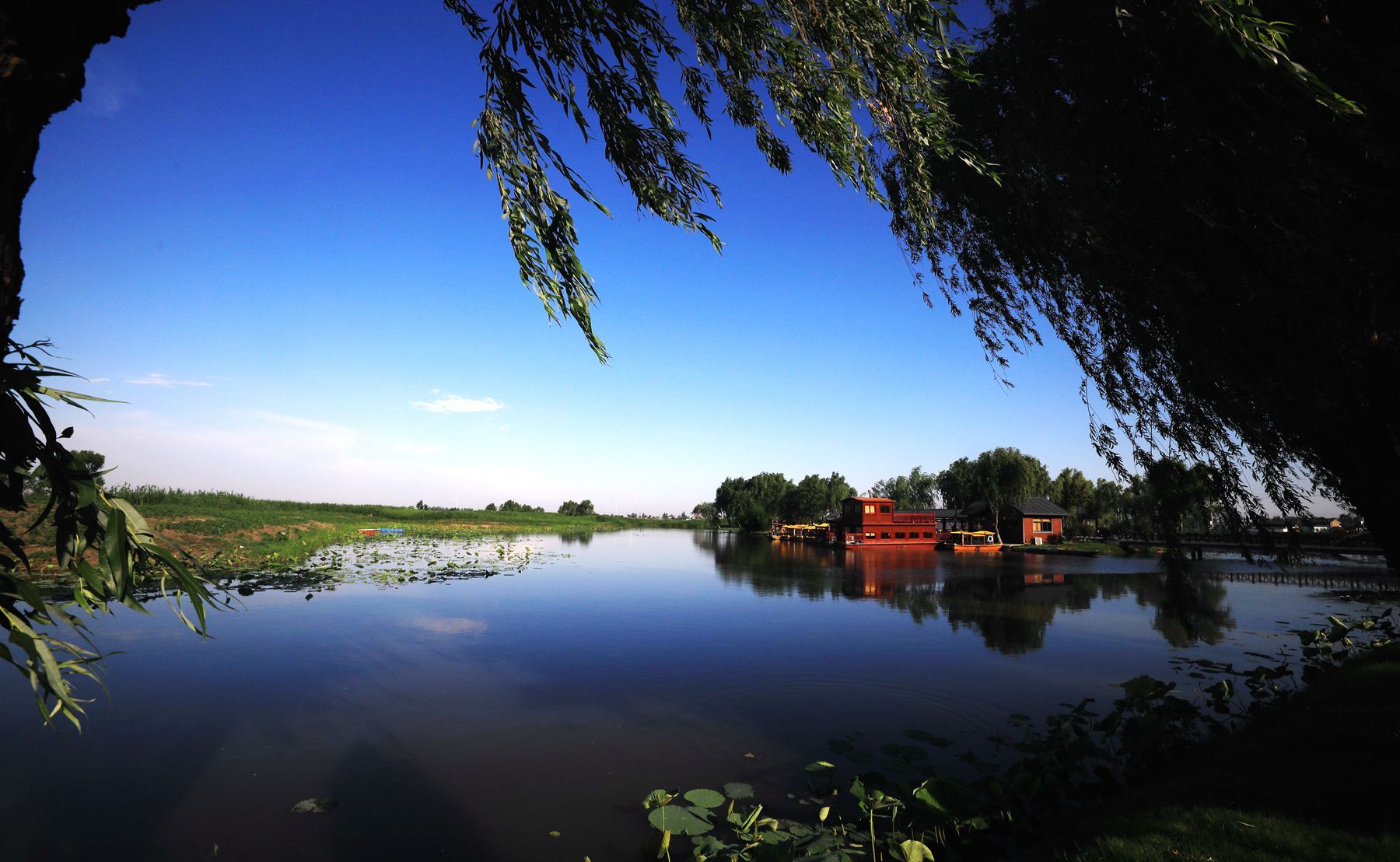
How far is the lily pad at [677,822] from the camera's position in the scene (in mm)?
5219

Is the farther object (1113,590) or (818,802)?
(1113,590)

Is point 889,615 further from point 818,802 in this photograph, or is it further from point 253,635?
point 253,635

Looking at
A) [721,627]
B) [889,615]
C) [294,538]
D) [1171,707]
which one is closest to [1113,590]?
[889,615]

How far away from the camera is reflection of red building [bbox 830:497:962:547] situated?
2210 inches

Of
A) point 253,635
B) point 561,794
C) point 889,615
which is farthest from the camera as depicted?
point 889,615

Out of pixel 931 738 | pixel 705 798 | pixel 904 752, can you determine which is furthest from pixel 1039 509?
pixel 705 798

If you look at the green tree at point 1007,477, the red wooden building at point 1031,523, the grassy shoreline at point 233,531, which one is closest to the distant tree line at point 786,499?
the green tree at point 1007,477

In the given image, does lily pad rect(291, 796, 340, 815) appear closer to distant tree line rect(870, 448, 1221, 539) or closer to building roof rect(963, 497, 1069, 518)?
distant tree line rect(870, 448, 1221, 539)

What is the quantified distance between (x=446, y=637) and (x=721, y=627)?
263 inches

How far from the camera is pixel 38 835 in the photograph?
5688mm

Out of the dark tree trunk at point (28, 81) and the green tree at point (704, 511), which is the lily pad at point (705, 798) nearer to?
the dark tree trunk at point (28, 81)

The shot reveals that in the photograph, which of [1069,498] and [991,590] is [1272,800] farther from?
[1069,498]

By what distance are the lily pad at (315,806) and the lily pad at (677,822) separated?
137 inches

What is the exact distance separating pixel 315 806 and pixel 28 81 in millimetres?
6875
